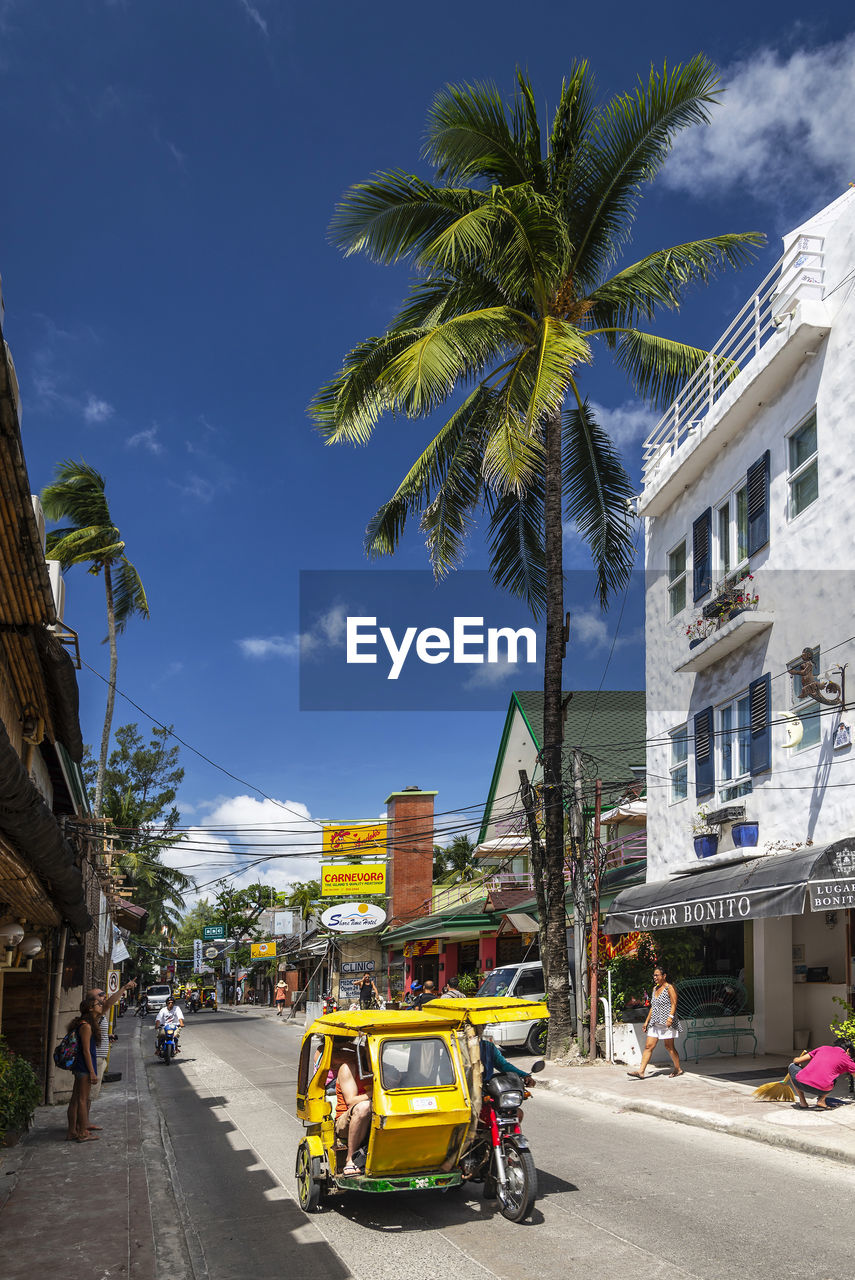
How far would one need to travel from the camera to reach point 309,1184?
9156 millimetres

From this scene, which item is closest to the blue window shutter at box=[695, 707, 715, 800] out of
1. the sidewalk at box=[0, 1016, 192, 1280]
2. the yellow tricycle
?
the sidewalk at box=[0, 1016, 192, 1280]

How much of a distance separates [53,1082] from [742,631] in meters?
13.5

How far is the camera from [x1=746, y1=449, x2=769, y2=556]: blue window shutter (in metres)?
18.2

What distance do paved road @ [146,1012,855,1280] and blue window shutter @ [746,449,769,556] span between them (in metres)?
9.36

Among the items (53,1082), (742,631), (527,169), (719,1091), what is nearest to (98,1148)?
(53,1082)

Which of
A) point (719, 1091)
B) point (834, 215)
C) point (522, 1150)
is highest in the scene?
point (834, 215)

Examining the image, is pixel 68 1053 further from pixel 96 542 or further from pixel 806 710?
pixel 96 542

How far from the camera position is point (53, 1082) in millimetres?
17875

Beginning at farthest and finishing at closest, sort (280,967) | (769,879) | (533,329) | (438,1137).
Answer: (280,967) < (533,329) < (769,879) < (438,1137)

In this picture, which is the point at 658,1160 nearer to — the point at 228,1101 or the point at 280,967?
the point at 228,1101

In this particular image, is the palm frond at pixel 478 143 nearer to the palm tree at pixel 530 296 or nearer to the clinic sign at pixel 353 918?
the palm tree at pixel 530 296

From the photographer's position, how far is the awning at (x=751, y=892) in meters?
13.7

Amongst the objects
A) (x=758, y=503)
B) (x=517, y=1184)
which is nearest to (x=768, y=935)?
(x=758, y=503)

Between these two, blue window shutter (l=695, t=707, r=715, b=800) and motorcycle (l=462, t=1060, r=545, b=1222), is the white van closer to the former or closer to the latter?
blue window shutter (l=695, t=707, r=715, b=800)
